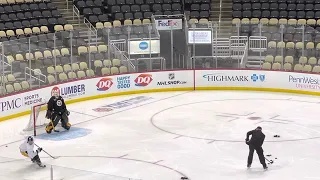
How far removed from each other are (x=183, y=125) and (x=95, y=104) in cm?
462

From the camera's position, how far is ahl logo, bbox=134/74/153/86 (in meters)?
24.3

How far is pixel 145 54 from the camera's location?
968 inches

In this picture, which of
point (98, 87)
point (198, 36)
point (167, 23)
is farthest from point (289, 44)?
point (98, 87)

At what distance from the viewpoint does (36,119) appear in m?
18.2

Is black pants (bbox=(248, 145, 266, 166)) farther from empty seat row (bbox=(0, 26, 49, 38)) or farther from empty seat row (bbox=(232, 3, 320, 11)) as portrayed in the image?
empty seat row (bbox=(232, 3, 320, 11))

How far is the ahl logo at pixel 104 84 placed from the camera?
919 inches

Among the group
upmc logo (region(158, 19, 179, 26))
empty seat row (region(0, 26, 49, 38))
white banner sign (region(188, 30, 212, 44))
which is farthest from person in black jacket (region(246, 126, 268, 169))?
empty seat row (region(0, 26, 49, 38))

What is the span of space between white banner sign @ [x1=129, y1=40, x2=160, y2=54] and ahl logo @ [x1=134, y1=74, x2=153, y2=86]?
95 centimetres

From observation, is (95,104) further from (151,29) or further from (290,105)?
(290,105)

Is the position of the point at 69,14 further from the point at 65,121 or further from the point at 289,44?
the point at 65,121

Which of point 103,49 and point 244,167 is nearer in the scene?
point 244,167

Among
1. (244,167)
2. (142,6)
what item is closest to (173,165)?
(244,167)

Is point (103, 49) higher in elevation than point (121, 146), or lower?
higher

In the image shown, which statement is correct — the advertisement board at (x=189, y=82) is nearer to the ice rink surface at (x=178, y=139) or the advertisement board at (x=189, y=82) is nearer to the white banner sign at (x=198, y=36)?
the ice rink surface at (x=178, y=139)
